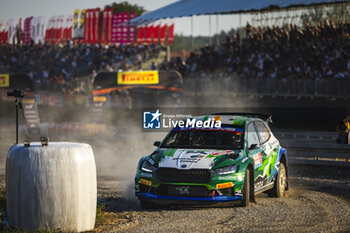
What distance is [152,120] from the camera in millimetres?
21375

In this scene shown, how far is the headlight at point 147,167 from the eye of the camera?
9633 millimetres

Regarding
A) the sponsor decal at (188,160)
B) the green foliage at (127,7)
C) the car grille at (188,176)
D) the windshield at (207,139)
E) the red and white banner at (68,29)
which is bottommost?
the car grille at (188,176)

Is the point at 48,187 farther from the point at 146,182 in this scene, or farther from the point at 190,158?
the point at 190,158

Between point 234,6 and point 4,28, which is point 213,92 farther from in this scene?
point 4,28

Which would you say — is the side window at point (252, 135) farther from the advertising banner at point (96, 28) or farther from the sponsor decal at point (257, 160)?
the advertising banner at point (96, 28)

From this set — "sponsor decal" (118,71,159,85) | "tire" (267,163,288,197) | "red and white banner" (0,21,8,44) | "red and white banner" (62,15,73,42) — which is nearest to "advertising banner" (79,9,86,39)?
"red and white banner" (62,15,73,42)

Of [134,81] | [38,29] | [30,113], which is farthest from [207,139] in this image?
[38,29]

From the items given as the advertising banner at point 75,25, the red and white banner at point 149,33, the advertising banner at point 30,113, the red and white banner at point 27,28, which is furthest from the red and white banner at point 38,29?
the advertising banner at point 30,113

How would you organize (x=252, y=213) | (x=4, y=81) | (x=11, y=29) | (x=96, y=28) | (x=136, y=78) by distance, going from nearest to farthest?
(x=252, y=213)
(x=136, y=78)
(x=4, y=81)
(x=96, y=28)
(x=11, y=29)

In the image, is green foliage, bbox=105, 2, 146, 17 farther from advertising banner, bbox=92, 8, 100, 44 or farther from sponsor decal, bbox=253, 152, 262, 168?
sponsor decal, bbox=253, 152, 262, 168

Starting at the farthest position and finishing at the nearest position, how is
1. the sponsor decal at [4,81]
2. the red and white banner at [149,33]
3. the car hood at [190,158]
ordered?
the red and white banner at [149,33] → the sponsor decal at [4,81] → the car hood at [190,158]

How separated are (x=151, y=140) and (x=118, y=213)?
573 inches

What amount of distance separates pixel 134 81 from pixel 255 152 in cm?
1657

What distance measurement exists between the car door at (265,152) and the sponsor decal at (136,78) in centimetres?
1526
